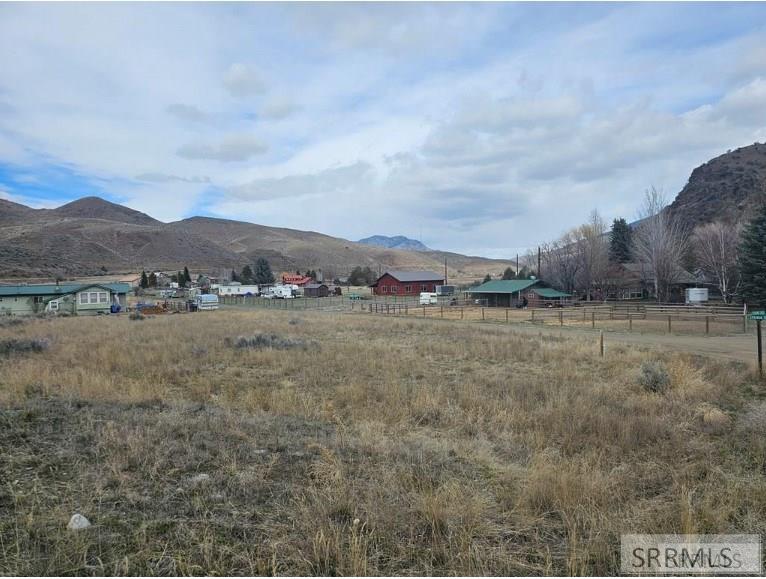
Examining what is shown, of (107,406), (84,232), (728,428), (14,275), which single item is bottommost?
(728,428)

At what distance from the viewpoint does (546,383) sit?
1214 centimetres

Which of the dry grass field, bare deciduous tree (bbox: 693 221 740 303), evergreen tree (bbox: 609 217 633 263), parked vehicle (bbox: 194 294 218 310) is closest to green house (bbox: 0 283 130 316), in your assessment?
parked vehicle (bbox: 194 294 218 310)

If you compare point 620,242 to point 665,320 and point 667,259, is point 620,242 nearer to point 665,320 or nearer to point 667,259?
point 667,259

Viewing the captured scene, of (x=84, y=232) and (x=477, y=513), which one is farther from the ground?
(x=84, y=232)

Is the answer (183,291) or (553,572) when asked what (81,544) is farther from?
(183,291)

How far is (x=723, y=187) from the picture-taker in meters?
95.8

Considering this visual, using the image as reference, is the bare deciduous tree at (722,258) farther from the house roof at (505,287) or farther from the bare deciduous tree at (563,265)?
the house roof at (505,287)

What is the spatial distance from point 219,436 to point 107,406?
319cm

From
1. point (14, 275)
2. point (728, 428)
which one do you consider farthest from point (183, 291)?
point (728, 428)

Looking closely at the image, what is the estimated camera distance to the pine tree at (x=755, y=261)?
123 ft

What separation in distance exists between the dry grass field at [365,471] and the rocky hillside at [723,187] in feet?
292

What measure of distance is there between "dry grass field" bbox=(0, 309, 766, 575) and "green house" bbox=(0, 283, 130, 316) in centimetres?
3819

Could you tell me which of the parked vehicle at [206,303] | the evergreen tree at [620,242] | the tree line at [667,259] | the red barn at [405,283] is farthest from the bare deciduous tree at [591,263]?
the parked vehicle at [206,303]

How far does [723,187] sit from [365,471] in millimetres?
118696
